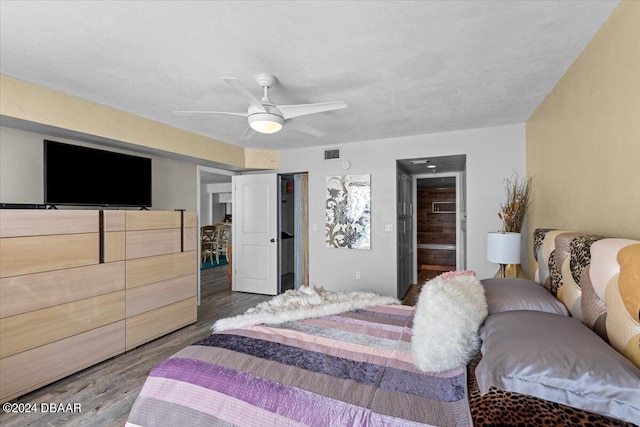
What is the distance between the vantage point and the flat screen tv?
2.55 metres

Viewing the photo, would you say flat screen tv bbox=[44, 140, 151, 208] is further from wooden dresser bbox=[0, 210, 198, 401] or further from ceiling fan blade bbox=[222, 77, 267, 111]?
ceiling fan blade bbox=[222, 77, 267, 111]

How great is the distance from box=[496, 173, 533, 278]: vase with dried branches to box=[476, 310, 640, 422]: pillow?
2.00 m

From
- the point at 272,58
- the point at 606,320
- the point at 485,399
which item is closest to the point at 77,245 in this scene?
the point at 272,58

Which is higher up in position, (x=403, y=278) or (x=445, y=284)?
(x=445, y=284)

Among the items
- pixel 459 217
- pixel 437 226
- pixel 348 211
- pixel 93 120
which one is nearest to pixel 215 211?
pixel 348 211

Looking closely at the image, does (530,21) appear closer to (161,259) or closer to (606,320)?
(606,320)

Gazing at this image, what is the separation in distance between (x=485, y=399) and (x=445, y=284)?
60 centimetres

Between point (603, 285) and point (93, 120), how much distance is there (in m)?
3.85

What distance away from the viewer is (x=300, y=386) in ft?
3.99

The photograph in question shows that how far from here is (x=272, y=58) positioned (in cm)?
197

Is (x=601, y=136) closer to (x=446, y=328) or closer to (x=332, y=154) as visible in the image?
(x=446, y=328)

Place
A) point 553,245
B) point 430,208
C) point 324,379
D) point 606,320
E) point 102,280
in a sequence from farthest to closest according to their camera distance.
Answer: point 430,208 < point 102,280 < point 553,245 < point 324,379 < point 606,320

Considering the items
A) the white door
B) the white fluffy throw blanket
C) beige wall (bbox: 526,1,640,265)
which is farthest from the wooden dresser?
beige wall (bbox: 526,1,640,265)

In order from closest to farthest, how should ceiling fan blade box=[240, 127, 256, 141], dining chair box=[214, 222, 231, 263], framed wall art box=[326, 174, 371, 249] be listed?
ceiling fan blade box=[240, 127, 256, 141], framed wall art box=[326, 174, 371, 249], dining chair box=[214, 222, 231, 263]
